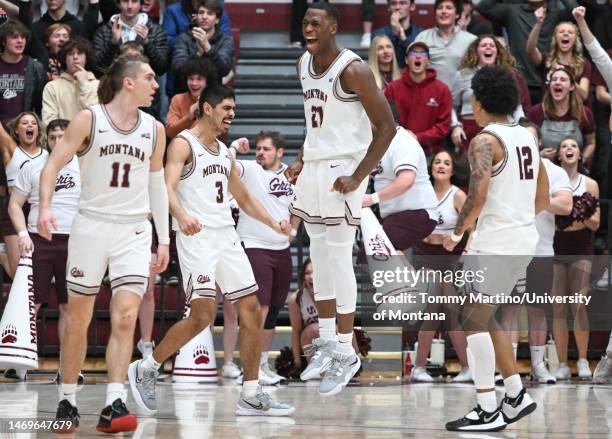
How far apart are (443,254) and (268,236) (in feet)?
5.44

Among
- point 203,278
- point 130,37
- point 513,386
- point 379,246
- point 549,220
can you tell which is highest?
point 130,37

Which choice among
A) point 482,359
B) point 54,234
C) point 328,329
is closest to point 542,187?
point 482,359

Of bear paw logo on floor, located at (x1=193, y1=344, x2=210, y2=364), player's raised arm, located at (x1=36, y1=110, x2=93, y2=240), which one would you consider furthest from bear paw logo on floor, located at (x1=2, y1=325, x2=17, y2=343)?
player's raised arm, located at (x1=36, y1=110, x2=93, y2=240)

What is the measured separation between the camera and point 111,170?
24.5ft

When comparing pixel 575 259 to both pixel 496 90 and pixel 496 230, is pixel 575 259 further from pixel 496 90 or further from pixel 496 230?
pixel 496 90

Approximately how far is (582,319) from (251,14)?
696 centimetres

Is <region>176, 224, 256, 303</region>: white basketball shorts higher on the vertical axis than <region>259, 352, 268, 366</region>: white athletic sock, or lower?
higher

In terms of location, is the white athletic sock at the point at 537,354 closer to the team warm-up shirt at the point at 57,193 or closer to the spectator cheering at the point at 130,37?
the team warm-up shirt at the point at 57,193

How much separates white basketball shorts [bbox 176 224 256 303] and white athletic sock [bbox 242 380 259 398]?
0.59 m

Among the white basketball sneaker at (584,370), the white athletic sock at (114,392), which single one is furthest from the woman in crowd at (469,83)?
the white athletic sock at (114,392)

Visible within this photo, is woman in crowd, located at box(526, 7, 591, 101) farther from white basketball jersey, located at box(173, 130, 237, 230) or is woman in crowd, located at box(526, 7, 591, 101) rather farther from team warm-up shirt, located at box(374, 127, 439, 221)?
white basketball jersey, located at box(173, 130, 237, 230)

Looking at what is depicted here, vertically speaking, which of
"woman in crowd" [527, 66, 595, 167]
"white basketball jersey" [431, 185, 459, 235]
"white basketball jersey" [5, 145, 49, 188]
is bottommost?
"white basketball jersey" [431, 185, 459, 235]

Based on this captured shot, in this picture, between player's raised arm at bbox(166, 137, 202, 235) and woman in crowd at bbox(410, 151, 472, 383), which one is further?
woman in crowd at bbox(410, 151, 472, 383)

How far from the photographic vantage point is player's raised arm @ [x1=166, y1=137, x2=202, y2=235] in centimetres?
800
